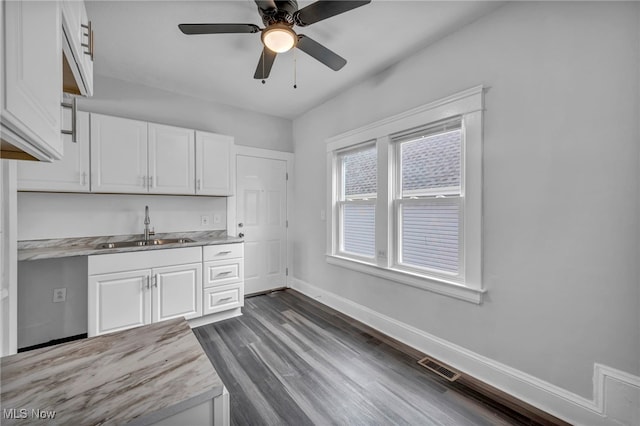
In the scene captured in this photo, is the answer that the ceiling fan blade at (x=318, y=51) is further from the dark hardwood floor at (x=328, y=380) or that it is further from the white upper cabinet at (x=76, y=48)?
the dark hardwood floor at (x=328, y=380)

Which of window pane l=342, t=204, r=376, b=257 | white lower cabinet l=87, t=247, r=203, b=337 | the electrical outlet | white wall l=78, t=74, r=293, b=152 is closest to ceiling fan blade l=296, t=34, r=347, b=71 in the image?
window pane l=342, t=204, r=376, b=257

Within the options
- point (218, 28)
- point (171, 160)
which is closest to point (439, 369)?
point (218, 28)

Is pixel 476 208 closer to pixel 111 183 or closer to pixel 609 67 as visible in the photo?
pixel 609 67

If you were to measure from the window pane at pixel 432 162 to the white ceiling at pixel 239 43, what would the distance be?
855mm

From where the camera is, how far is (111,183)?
2.70m

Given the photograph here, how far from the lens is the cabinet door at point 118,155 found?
2627 mm

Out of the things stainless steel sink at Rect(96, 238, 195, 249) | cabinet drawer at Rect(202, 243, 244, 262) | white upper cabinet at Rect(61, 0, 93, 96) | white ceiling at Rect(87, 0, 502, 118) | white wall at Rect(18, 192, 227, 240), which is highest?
white ceiling at Rect(87, 0, 502, 118)

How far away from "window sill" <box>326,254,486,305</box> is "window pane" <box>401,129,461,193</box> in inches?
32.0

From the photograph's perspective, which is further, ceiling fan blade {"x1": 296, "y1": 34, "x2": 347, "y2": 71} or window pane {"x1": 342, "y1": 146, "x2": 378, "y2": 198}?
window pane {"x1": 342, "y1": 146, "x2": 378, "y2": 198}

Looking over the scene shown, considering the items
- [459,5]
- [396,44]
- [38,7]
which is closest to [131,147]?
[38,7]

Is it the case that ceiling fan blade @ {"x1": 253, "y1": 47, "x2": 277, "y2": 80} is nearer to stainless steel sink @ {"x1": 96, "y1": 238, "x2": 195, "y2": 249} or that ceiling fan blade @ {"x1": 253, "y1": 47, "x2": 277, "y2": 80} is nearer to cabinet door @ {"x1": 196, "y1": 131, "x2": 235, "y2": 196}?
cabinet door @ {"x1": 196, "y1": 131, "x2": 235, "y2": 196}

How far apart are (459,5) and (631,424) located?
9.03 feet

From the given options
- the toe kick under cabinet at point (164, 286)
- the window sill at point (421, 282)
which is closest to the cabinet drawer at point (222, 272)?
the toe kick under cabinet at point (164, 286)

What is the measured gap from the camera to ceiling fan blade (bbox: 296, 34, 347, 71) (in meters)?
1.86
